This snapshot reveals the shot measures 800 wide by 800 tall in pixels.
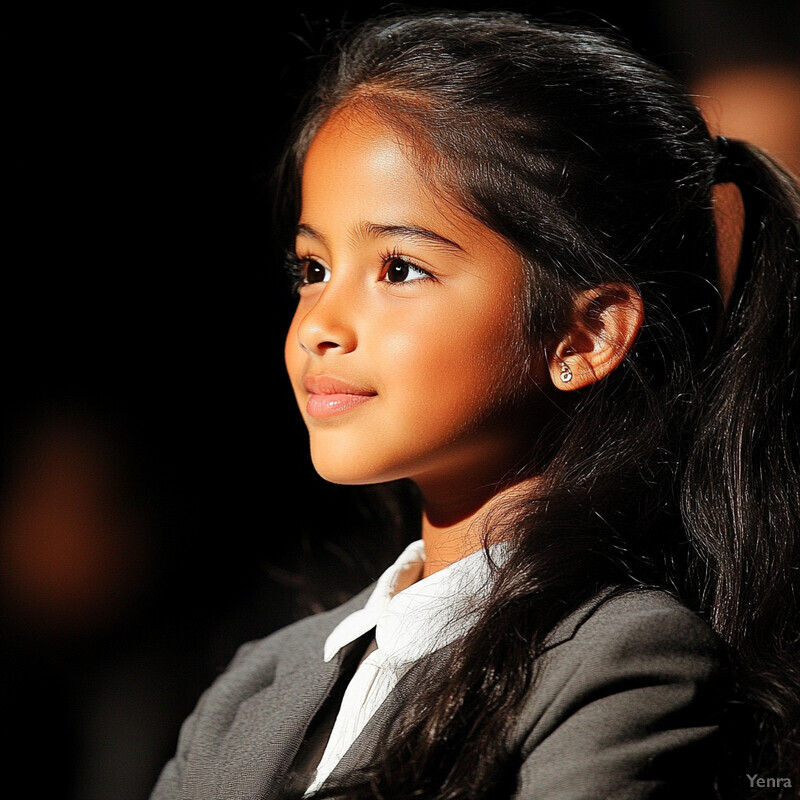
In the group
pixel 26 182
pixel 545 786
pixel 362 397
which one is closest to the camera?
pixel 545 786

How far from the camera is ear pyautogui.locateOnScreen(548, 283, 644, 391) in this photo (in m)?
0.93

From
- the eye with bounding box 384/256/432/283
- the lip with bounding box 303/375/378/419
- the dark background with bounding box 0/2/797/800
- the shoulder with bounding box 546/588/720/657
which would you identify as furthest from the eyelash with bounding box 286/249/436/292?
the shoulder with bounding box 546/588/720/657

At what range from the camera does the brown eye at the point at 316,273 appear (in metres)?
1.06

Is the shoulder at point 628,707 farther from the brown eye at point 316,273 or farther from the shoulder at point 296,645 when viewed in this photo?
the brown eye at point 316,273

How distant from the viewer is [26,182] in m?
1.24

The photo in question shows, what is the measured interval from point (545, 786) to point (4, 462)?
0.84 metres

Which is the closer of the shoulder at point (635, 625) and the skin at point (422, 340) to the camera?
the shoulder at point (635, 625)

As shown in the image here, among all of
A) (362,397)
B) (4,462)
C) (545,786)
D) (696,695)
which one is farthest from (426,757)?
(4,462)

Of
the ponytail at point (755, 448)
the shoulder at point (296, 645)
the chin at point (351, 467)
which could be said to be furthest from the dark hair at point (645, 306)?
the shoulder at point (296, 645)

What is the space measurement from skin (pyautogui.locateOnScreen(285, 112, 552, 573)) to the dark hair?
0.03m

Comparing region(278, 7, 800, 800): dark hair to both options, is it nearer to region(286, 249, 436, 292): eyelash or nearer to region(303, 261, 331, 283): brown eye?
region(286, 249, 436, 292): eyelash

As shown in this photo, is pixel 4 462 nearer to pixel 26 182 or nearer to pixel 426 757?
pixel 26 182

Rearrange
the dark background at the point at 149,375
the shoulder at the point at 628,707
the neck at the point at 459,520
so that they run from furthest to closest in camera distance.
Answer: the dark background at the point at 149,375 < the neck at the point at 459,520 < the shoulder at the point at 628,707

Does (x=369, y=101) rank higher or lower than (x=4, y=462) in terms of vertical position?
higher
